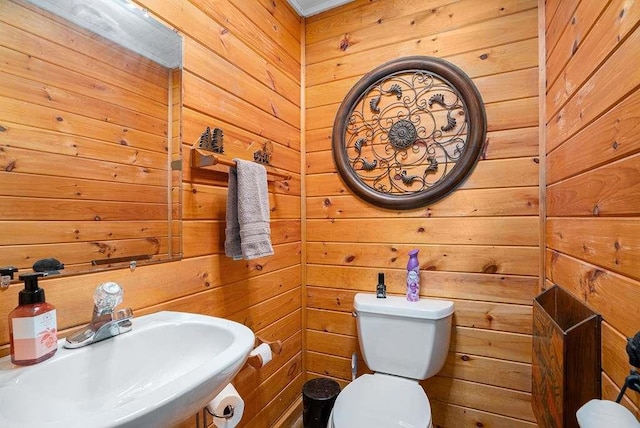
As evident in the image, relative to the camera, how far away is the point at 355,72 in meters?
1.63

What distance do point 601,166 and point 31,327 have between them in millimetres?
1379

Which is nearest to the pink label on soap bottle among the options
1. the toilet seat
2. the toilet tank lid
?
the toilet seat

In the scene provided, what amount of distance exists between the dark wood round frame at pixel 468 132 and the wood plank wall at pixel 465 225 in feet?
0.14

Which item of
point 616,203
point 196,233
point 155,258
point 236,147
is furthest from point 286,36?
point 616,203

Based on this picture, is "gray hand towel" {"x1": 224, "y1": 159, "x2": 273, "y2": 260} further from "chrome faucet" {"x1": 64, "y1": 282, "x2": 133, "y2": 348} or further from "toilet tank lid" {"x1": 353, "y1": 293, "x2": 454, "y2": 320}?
"toilet tank lid" {"x1": 353, "y1": 293, "x2": 454, "y2": 320}

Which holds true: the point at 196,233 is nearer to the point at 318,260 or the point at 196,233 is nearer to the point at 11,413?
the point at 11,413

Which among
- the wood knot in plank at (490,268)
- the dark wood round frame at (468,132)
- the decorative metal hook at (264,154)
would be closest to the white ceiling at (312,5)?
the dark wood round frame at (468,132)

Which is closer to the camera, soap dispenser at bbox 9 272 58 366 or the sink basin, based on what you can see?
the sink basin

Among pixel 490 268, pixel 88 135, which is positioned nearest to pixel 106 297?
pixel 88 135

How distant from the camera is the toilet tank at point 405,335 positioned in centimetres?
130

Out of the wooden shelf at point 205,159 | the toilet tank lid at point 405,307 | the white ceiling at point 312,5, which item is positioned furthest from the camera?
the white ceiling at point 312,5

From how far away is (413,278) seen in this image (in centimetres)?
142

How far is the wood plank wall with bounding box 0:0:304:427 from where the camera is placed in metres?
0.94

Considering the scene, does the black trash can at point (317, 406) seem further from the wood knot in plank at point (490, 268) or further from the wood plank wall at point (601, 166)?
the wood plank wall at point (601, 166)
